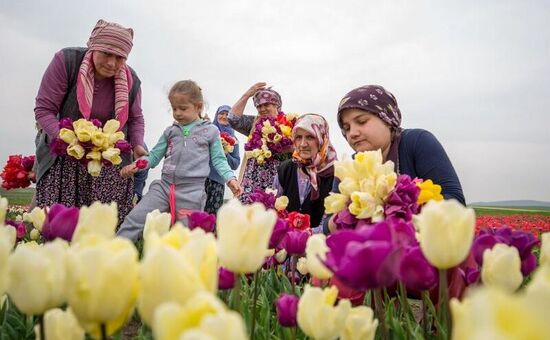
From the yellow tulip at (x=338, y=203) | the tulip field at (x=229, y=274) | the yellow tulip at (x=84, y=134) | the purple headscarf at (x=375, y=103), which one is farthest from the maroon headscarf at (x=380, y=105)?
the yellow tulip at (x=84, y=134)

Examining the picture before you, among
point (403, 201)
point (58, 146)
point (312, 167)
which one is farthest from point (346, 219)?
point (58, 146)

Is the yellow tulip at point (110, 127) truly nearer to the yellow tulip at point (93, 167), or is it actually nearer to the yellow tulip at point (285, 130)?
the yellow tulip at point (93, 167)

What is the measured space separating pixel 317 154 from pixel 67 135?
1.96 metres

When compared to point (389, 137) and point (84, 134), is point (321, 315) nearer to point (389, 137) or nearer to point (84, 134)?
point (389, 137)

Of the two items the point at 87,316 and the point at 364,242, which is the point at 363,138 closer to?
the point at 364,242

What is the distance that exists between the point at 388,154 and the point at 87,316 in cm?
244

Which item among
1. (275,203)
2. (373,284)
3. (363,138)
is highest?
(363,138)

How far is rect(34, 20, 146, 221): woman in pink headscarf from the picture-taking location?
12.0 feet

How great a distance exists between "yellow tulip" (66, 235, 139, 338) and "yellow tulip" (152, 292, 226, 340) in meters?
0.14

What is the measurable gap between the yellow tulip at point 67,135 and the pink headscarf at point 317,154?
1759 mm

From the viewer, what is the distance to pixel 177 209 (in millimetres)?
4434

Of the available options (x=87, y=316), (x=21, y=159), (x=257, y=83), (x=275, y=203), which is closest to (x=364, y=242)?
(x=87, y=316)

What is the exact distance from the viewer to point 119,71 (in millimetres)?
3932

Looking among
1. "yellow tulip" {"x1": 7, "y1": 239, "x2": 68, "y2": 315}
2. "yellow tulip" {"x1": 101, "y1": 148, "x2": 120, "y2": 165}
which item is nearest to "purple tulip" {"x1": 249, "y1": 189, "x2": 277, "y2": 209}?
"yellow tulip" {"x1": 101, "y1": 148, "x2": 120, "y2": 165}
